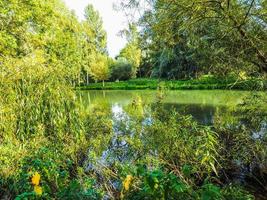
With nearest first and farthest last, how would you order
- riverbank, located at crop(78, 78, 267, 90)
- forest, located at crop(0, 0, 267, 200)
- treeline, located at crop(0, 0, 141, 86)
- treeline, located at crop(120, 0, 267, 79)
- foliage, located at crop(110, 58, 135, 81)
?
forest, located at crop(0, 0, 267, 200) < treeline, located at crop(120, 0, 267, 79) < riverbank, located at crop(78, 78, 267, 90) < treeline, located at crop(0, 0, 141, 86) < foliage, located at crop(110, 58, 135, 81)

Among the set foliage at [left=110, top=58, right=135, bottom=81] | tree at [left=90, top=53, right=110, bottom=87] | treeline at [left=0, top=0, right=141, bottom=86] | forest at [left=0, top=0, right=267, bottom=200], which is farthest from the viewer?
foliage at [left=110, top=58, right=135, bottom=81]

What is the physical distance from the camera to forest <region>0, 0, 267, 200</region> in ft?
10.9

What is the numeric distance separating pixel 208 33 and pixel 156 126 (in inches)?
73.5

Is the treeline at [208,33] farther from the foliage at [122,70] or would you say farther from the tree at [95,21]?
the tree at [95,21]

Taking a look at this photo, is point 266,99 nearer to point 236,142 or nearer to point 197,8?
point 236,142

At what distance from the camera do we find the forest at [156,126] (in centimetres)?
334

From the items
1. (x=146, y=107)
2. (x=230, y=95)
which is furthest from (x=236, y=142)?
(x=146, y=107)

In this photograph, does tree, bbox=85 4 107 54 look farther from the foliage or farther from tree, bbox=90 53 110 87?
tree, bbox=90 53 110 87

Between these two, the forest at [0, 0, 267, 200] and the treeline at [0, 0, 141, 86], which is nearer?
the forest at [0, 0, 267, 200]

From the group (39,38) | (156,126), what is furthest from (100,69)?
(156,126)

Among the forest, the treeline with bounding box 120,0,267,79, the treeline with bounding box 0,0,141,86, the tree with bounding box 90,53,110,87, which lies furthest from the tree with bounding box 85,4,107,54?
the treeline with bounding box 120,0,267,79

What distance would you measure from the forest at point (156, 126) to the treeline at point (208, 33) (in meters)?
0.02

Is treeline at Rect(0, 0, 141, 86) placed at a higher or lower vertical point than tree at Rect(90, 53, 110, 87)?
higher

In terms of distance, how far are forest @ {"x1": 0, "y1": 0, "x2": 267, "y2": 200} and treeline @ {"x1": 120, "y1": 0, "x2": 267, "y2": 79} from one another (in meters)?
0.02
